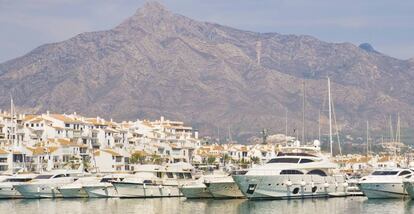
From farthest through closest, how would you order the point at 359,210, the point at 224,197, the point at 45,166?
1. the point at 45,166
2. the point at 224,197
3. the point at 359,210

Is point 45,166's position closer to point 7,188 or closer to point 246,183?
point 7,188

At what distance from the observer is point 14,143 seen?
12938 centimetres

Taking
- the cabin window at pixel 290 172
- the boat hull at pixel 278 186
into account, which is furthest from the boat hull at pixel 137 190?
the cabin window at pixel 290 172

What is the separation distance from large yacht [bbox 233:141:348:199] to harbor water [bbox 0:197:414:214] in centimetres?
92

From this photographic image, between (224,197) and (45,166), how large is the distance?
53.2 meters

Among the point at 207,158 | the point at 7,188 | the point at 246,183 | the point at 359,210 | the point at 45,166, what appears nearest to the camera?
the point at 359,210

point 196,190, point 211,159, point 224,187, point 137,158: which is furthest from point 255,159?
point 224,187

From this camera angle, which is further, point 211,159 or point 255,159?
point 255,159

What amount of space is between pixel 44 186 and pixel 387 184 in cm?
3381

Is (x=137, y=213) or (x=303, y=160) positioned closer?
(x=137, y=213)

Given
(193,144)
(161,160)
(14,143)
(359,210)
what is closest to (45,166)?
(14,143)

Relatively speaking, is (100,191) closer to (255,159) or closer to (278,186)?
(278,186)

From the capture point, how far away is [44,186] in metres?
86.8

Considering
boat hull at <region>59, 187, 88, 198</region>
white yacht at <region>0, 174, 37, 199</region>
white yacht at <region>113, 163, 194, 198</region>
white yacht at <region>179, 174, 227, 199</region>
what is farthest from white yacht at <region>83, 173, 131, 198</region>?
white yacht at <region>0, 174, 37, 199</region>
